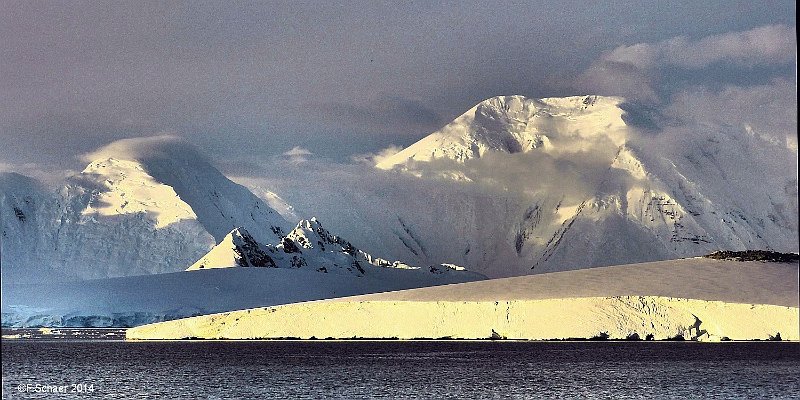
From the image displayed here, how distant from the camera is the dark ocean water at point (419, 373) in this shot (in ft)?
137

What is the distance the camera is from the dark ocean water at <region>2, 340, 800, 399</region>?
41.8 meters

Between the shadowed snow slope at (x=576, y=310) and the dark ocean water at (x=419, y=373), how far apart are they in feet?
4.99

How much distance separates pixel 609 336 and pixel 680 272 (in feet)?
46.1

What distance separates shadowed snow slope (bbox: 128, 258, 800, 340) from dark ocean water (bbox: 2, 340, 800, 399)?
4.99 ft

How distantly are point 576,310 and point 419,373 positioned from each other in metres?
21.1

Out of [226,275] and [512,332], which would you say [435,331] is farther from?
[226,275]

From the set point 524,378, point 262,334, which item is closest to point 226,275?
point 262,334

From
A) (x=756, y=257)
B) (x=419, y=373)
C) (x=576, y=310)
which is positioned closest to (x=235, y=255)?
(x=756, y=257)

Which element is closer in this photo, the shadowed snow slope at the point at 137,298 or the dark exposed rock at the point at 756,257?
the dark exposed rock at the point at 756,257

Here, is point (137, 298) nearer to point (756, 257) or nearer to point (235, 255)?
point (235, 255)

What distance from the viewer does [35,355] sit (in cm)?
7750

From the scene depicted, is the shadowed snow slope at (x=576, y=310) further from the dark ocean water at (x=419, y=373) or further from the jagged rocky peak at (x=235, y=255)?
the jagged rocky peak at (x=235, y=255)

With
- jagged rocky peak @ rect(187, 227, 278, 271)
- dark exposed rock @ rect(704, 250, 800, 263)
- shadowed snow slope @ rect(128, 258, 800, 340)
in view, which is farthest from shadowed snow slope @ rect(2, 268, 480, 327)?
dark exposed rock @ rect(704, 250, 800, 263)

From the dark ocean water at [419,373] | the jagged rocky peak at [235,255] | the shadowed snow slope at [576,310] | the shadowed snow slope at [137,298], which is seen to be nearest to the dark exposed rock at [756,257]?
the shadowed snow slope at [576,310]
